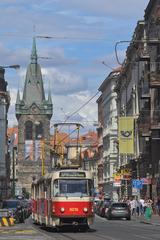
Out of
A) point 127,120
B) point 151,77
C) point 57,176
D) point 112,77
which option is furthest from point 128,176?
point 57,176

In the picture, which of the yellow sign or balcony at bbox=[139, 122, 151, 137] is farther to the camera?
balcony at bbox=[139, 122, 151, 137]

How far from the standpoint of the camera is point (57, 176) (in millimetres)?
36062

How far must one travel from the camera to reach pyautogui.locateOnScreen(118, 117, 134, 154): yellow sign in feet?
195

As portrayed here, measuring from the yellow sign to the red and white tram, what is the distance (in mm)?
22988

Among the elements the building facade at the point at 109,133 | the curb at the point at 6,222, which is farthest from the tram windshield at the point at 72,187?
the building facade at the point at 109,133

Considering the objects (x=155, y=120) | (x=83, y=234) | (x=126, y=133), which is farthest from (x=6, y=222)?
(x=155, y=120)

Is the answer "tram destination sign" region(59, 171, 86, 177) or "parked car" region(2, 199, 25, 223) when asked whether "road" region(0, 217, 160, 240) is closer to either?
"tram destination sign" region(59, 171, 86, 177)

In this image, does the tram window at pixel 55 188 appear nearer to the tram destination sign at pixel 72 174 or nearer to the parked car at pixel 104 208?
the tram destination sign at pixel 72 174

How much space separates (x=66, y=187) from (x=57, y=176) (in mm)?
710

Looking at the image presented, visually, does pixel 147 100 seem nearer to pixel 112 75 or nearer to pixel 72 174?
pixel 72 174

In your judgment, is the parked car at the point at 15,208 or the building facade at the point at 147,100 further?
the building facade at the point at 147,100

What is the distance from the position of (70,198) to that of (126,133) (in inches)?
1019

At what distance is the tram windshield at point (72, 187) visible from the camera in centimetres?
3575

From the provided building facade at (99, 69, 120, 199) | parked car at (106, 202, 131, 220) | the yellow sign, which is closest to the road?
parked car at (106, 202, 131, 220)
